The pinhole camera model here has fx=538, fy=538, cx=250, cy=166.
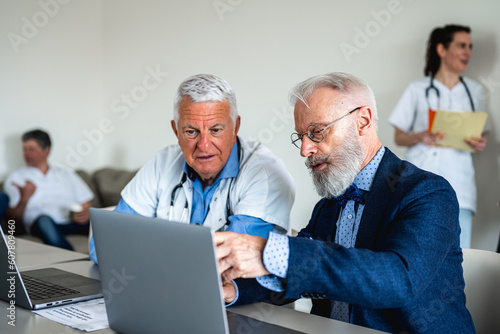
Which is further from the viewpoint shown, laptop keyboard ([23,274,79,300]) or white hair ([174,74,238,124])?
white hair ([174,74,238,124])

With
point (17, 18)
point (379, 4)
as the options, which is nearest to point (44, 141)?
point (17, 18)

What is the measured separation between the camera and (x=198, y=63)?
15.4 feet

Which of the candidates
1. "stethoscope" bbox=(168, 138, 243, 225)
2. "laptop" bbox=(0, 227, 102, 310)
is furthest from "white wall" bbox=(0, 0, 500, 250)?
"laptop" bbox=(0, 227, 102, 310)

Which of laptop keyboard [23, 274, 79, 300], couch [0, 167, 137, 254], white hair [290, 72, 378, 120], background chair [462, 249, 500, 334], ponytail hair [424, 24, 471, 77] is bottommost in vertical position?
couch [0, 167, 137, 254]

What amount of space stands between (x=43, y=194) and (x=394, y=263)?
3844 mm

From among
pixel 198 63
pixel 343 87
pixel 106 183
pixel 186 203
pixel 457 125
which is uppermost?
pixel 198 63

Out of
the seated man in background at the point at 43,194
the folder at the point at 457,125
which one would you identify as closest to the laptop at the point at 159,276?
the folder at the point at 457,125

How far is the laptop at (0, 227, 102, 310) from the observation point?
52.4 inches

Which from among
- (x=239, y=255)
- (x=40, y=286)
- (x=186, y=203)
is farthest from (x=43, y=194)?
(x=239, y=255)

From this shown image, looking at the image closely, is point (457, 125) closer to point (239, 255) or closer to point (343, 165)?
point (343, 165)

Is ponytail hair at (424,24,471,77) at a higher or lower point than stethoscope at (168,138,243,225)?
higher

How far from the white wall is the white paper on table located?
2.78 meters

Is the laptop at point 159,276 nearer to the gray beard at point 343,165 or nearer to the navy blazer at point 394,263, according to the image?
the navy blazer at point 394,263

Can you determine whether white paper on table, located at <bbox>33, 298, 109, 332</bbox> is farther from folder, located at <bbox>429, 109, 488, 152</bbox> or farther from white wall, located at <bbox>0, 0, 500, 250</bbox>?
white wall, located at <bbox>0, 0, 500, 250</bbox>
